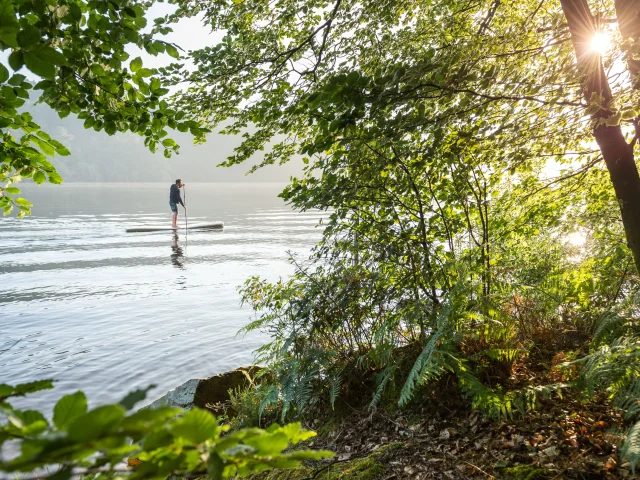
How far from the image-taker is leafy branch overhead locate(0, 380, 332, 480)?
2.43 feet

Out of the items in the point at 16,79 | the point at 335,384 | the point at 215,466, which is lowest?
the point at 335,384

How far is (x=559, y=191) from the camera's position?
21.4 feet

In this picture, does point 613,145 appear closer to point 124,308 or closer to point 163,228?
point 124,308

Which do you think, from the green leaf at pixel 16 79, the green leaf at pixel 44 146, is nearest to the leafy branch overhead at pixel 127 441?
the green leaf at pixel 16 79

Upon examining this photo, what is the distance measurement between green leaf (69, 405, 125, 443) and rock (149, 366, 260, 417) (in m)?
6.38

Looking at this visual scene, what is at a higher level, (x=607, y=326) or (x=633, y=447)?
(x=607, y=326)

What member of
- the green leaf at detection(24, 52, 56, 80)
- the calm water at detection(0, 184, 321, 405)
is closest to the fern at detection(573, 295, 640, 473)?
the green leaf at detection(24, 52, 56, 80)

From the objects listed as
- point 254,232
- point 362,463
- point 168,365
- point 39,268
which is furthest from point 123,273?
point 362,463

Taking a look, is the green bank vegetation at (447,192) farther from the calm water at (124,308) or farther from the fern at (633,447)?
the calm water at (124,308)

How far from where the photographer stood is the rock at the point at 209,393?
6.90m

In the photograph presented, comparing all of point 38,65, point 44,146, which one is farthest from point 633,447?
point 44,146

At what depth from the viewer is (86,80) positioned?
372 cm

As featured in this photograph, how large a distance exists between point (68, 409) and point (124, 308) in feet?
48.1

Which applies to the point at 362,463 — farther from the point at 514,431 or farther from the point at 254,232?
the point at 254,232
